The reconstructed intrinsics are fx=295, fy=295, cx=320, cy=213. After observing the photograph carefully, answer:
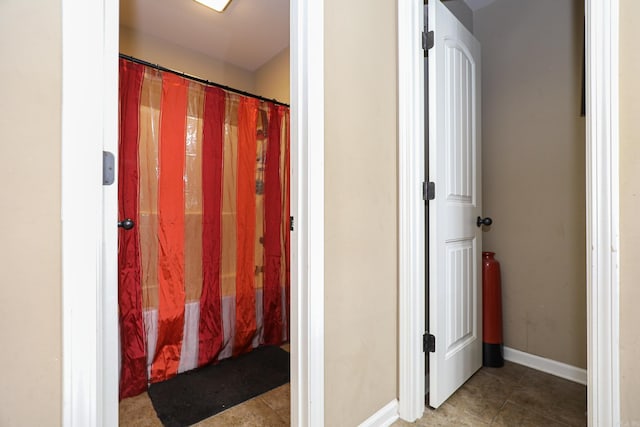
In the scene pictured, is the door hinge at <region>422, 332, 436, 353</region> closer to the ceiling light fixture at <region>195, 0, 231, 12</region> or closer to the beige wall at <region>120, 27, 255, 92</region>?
the ceiling light fixture at <region>195, 0, 231, 12</region>

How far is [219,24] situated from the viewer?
231 centimetres

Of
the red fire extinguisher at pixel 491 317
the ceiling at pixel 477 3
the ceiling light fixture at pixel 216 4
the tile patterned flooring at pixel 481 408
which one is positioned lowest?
the tile patterned flooring at pixel 481 408

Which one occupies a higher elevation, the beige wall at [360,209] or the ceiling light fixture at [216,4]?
the ceiling light fixture at [216,4]

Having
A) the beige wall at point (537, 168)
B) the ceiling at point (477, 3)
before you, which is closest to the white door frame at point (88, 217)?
the beige wall at point (537, 168)

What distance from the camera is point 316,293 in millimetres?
1065

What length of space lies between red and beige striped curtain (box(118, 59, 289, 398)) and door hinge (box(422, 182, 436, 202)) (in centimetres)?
120

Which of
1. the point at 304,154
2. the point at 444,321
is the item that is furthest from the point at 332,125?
the point at 444,321

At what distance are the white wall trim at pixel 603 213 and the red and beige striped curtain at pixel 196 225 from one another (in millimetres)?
1817

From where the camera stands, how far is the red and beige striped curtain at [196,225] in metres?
1.67

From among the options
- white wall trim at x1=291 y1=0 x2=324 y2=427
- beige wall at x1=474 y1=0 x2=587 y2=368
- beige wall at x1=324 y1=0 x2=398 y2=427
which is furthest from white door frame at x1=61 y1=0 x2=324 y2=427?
beige wall at x1=474 y1=0 x2=587 y2=368

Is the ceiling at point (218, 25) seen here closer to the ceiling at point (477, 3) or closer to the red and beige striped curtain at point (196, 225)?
the red and beige striped curtain at point (196, 225)

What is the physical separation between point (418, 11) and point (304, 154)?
1.00 meters

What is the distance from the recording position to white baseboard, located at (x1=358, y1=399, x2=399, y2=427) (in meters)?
1.26

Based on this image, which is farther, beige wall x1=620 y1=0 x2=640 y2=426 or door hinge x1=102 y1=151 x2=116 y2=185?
beige wall x1=620 y1=0 x2=640 y2=426
